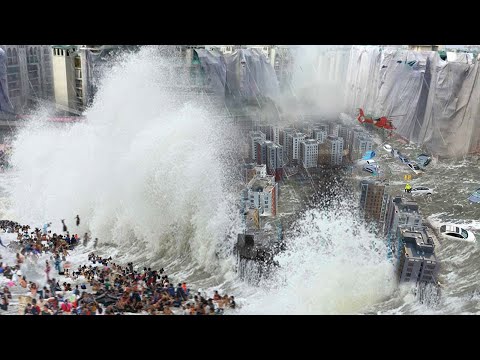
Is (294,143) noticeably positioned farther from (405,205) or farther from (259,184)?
(405,205)

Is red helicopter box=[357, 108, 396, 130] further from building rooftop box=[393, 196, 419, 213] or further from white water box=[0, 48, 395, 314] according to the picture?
white water box=[0, 48, 395, 314]

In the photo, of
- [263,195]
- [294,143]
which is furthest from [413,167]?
[263,195]

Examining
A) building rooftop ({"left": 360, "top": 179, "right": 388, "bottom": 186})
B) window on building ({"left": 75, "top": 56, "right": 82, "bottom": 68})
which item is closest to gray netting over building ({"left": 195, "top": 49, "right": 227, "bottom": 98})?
window on building ({"left": 75, "top": 56, "right": 82, "bottom": 68})

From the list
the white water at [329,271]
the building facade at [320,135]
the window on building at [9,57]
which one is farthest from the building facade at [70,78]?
the white water at [329,271]

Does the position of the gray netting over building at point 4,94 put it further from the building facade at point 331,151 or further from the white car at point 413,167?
the white car at point 413,167

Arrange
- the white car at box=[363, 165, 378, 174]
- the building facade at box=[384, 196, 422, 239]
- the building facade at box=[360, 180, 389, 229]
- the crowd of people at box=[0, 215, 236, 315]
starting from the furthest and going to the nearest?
the white car at box=[363, 165, 378, 174], the building facade at box=[360, 180, 389, 229], the building facade at box=[384, 196, 422, 239], the crowd of people at box=[0, 215, 236, 315]

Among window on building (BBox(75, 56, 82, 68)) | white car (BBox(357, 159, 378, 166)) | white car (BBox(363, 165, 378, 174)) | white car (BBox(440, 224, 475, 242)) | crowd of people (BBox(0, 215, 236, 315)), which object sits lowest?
crowd of people (BBox(0, 215, 236, 315))

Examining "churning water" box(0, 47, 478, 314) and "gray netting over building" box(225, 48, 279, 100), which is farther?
"gray netting over building" box(225, 48, 279, 100)
